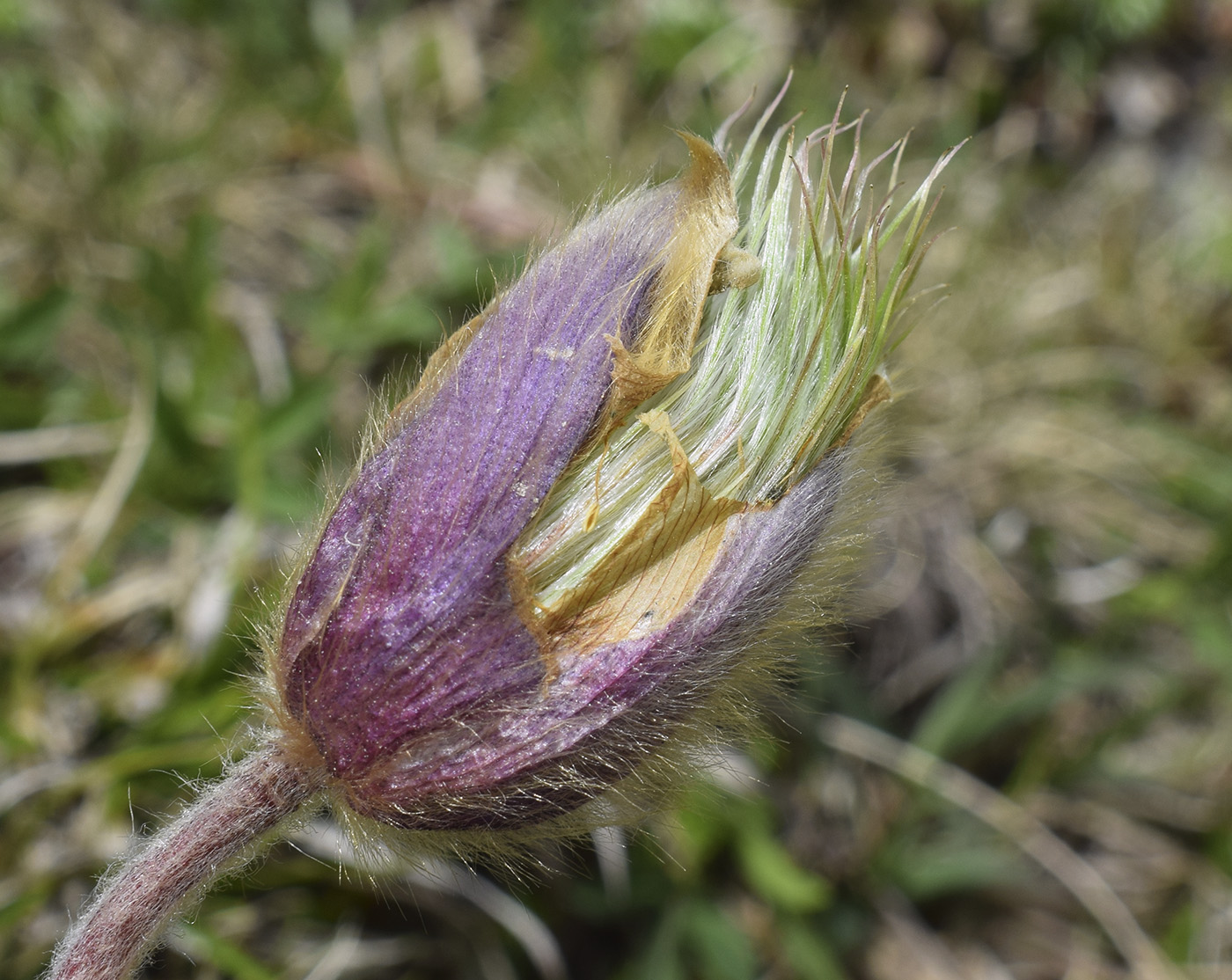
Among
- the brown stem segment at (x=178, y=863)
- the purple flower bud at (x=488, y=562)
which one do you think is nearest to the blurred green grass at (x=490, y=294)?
the purple flower bud at (x=488, y=562)

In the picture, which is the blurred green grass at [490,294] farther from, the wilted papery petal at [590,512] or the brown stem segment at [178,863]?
the brown stem segment at [178,863]

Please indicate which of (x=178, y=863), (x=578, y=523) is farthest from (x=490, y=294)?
(x=178, y=863)

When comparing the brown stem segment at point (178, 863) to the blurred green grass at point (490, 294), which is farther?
the blurred green grass at point (490, 294)

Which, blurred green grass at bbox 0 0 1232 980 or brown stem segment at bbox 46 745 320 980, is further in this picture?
blurred green grass at bbox 0 0 1232 980

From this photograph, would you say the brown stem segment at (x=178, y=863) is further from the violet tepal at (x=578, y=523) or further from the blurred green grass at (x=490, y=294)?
the blurred green grass at (x=490, y=294)

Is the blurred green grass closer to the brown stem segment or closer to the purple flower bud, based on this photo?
the purple flower bud

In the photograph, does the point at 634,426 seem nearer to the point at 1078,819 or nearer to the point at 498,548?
the point at 498,548

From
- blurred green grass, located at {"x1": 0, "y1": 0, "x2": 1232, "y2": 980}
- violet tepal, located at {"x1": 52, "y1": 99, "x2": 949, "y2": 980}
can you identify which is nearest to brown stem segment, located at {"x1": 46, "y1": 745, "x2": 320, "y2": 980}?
violet tepal, located at {"x1": 52, "y1": 99, "x2": 949, "y2": 980}
